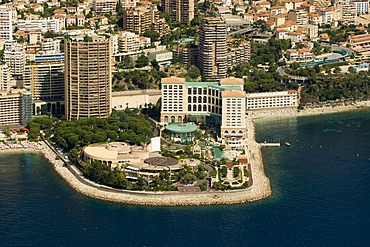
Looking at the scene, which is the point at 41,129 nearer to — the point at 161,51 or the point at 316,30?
the point at 161,51

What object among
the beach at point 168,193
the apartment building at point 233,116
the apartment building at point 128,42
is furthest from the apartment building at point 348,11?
the beach at point 168,193

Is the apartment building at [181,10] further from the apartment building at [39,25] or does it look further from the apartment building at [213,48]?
the apartment building at [213,48]

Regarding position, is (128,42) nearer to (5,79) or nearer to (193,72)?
(193,72)

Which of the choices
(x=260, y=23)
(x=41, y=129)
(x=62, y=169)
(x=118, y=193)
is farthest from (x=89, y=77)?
(x=260, y=23)

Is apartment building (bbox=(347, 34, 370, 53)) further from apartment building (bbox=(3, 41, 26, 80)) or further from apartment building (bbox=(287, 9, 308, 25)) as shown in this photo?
apartment building (bbox=(3, 41, 26, 80))

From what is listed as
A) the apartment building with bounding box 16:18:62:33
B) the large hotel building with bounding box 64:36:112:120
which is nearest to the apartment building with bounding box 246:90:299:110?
the large hotel building with bounding box 64:36:112:120

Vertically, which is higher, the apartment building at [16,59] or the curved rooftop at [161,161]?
the apartment building at [16,59]
